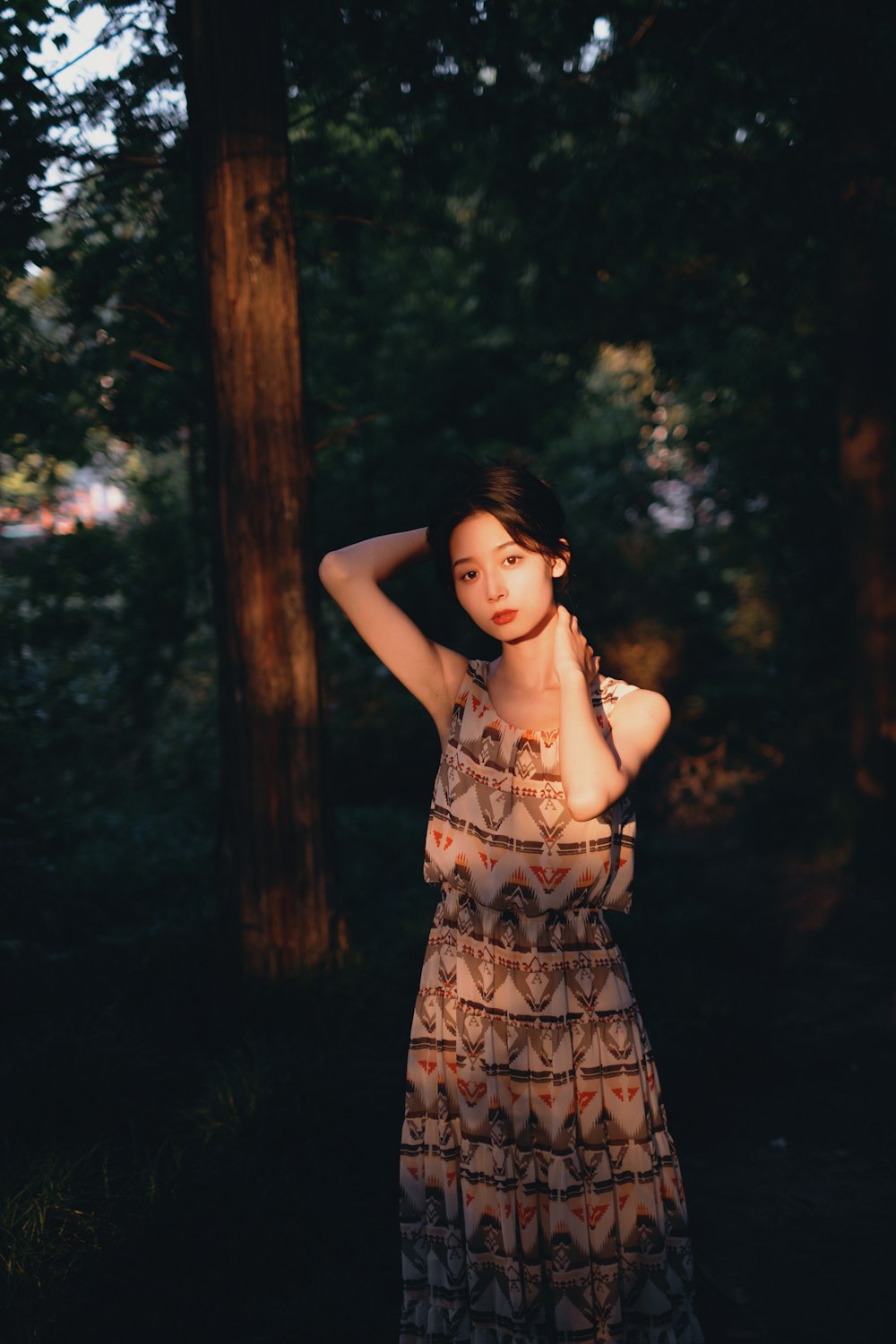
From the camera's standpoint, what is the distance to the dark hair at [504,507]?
2.45 meters

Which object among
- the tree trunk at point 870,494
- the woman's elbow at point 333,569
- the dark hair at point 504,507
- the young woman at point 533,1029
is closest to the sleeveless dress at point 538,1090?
the young woman at point 533,1029

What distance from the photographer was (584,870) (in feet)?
8.04

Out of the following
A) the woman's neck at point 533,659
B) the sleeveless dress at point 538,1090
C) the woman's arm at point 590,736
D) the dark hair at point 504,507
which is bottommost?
the sleeveless dress at point 538,1090

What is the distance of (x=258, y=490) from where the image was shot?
4156 mm

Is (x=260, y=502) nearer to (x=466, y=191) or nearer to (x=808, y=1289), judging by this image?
(x=808, y=1289)


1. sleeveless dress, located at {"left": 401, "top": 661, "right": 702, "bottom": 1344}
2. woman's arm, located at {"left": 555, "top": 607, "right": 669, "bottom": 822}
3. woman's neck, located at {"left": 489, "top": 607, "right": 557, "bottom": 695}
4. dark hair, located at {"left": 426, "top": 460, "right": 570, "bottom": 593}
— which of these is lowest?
sleeveless dress, located at {"left": 401, "top": 661, "right": 702, "bottom": 1344}

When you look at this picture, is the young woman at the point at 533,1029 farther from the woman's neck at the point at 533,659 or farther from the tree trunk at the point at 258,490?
the tree trunk at the point at 258,490

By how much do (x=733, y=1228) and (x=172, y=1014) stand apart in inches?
88.2

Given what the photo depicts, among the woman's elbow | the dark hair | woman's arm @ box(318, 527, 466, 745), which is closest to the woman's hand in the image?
the dark hair

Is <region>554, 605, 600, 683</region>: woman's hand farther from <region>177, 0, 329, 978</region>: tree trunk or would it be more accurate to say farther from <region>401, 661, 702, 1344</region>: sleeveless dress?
<region>177, 0, 329, 978</region>: tree trunk

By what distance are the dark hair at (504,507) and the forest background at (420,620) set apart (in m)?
1.91

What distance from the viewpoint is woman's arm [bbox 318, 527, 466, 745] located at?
8.64 feet

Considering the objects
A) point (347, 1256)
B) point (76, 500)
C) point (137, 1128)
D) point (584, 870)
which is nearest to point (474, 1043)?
point (584, 870)

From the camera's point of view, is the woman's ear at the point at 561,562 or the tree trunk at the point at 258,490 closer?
the woman's ear at the point at 561,562
